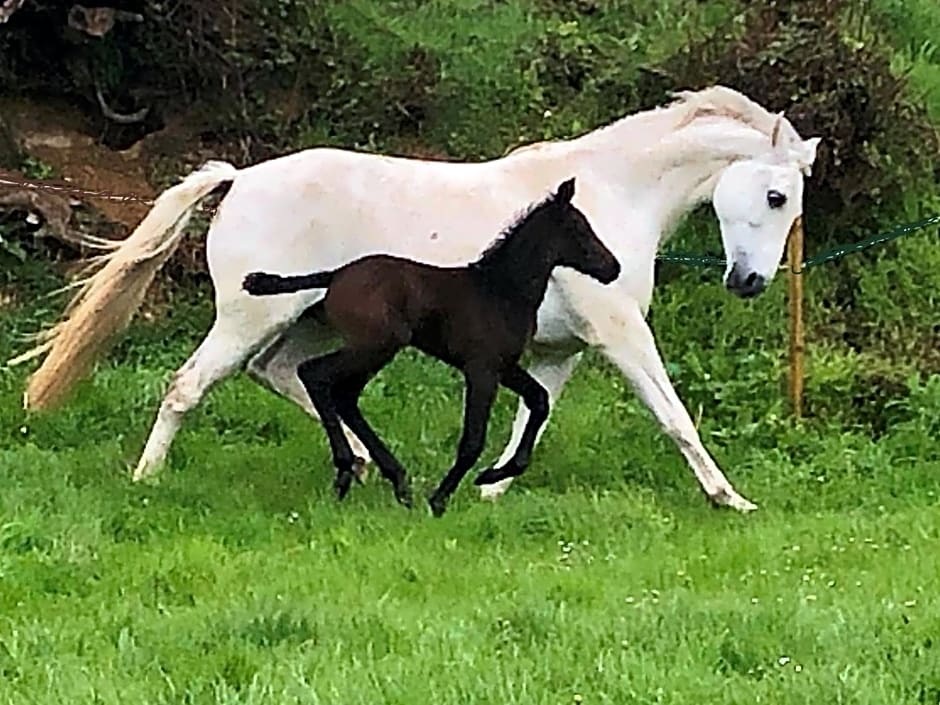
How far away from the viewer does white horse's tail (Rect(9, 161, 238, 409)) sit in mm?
8516

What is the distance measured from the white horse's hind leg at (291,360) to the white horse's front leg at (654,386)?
141 cm

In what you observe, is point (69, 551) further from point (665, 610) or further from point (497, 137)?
point (497, 137)

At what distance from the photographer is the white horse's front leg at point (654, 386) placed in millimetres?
7934

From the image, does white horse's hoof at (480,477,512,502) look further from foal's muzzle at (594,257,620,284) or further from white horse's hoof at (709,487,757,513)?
foal's muzzle at (594,257,620,284)

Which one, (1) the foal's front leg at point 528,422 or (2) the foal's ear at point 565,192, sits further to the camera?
(1) the foal's front leg at point 528,422

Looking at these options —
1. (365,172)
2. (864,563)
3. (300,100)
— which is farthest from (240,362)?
(300,100)

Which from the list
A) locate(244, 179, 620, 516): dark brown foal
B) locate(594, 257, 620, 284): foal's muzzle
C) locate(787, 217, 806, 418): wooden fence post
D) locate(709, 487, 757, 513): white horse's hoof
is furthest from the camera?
locate(787, 217, 806, 418): wooden fence post

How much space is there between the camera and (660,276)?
12164mm

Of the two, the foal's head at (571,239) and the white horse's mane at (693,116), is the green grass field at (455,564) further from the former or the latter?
the white horse's mane at (693,116)

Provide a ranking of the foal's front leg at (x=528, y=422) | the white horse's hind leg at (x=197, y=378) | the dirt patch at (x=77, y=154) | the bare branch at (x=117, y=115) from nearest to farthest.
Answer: the foal's front leg at (x=528, y=422)
the white horse's hind leg at (x=197, y=378)
the dirt patch at (x=77, y=154)
the bare branch at (x=117, y=115)

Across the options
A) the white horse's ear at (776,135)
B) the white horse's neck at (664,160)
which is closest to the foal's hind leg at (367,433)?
the white horse's neck at (664,160)

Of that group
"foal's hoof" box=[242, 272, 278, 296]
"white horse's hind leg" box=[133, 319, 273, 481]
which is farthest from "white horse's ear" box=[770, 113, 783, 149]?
"white horse's hind leg" box=[133, 319, 273, 481]

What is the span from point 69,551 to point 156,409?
10.9 ft

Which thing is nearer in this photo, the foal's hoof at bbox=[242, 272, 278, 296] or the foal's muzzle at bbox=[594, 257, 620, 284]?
the foal's muzzle at bbox=[594, 257, 620, 284]
